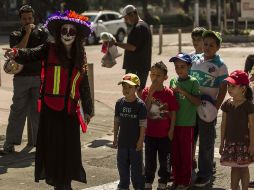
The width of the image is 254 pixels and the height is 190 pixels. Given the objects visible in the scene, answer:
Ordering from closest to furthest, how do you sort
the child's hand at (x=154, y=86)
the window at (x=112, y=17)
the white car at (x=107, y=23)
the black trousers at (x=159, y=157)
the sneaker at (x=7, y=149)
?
1. the child's hand at (x=154, y=86)
2. the black trousers at (x=159, y=157)
3. the sneaker at (x=7, y=149)
4. the white car at (x=107, y=23)
5. the window at (x=112, y=17)

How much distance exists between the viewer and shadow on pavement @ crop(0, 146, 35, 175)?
8188 millimetres

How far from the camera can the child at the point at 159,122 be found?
22.4 ft

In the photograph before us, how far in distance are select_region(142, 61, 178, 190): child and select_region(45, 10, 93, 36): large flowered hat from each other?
820 millimetres

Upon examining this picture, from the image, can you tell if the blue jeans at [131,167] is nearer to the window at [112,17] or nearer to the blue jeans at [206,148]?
the blue jeans at [206,148]

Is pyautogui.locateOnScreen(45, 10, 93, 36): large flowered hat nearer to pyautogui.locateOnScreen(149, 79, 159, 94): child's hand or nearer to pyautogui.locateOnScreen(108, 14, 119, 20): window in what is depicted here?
pyautogui.locateOnScreen(149, 79, 159, 94): child's hand

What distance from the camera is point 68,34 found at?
6438 mm

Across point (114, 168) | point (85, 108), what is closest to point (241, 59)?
point (114, 168)

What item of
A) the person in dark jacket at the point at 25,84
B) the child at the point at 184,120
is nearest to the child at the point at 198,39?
the child at the point at 184,120

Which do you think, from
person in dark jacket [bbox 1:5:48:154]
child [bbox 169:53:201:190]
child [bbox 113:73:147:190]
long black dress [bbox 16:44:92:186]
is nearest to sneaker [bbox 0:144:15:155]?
person in dark jacket [bbox 1:5:48:154]

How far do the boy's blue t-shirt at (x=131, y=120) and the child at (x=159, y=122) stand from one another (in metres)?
0.20

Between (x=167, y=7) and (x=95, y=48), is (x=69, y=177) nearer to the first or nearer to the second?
(x=95, y=48)

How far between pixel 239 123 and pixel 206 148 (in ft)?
3.10

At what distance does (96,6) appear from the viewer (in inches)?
2603

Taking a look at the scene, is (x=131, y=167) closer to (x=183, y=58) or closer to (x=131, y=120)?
(x=131, y=120)
